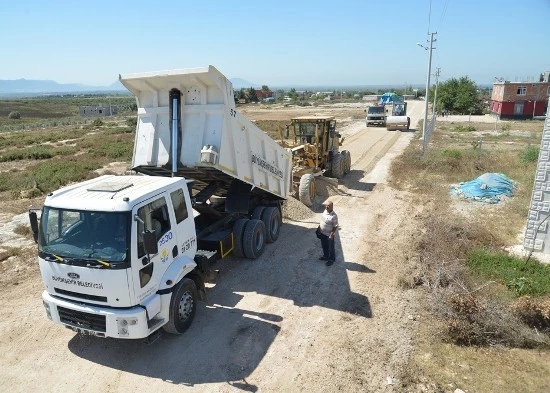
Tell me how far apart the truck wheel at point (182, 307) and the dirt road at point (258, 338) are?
0.83ft

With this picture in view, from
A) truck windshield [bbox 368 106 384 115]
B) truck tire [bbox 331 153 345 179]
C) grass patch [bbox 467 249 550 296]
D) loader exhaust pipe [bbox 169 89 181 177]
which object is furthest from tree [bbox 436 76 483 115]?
loader exhaust pipe [bbox 169 89 181 177]

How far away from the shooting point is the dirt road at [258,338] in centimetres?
566

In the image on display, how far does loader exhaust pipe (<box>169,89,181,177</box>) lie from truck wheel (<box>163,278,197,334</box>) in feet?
7.78

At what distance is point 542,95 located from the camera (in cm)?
5144

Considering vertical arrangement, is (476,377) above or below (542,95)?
below

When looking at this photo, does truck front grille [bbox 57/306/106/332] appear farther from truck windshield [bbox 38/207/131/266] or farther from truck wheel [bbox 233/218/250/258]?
truck wheel [bbox 233/218/250/258]

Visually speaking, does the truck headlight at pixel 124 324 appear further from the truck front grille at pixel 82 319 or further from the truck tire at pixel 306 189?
the truck tire at pixel 306 189

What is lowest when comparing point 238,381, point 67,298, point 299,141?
point 238,381

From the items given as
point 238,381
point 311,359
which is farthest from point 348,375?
point 238,381

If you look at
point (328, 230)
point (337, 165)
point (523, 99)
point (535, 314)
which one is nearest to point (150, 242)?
point (328, 230)

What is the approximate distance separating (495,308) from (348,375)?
9.04 ft

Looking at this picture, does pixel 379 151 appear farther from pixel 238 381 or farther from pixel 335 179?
pixel 238 381

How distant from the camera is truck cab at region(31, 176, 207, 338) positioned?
212 inches

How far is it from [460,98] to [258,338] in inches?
2511
